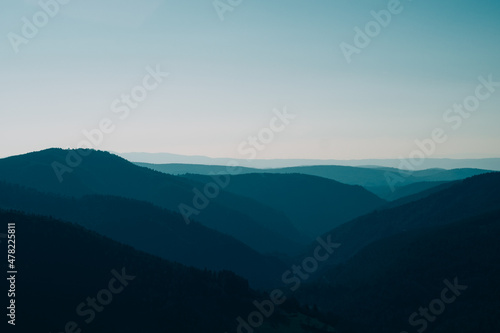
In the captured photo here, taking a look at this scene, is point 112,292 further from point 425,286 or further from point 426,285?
point 426,285

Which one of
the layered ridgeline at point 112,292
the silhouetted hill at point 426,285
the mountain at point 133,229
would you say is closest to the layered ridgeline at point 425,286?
the silhouetted hill at point 426,285

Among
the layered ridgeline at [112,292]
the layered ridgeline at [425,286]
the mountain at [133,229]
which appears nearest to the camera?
the layered ridgeline at [112,292]

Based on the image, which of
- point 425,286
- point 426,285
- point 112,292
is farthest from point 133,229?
point 426,285

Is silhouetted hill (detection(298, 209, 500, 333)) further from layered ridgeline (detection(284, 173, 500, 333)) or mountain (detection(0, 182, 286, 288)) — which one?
mountain (detection(0, 182, 286, 288))

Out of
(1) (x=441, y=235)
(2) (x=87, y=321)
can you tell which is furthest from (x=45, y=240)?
(1) (x=441, y=235)

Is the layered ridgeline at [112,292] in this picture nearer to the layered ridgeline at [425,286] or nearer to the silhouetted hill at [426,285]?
the layered ridgeline at [425,286]

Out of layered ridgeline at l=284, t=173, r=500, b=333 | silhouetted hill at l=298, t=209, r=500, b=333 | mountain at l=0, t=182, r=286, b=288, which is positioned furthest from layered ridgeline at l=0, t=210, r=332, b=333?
mountain at l=0, t=182, r=286, b=288
